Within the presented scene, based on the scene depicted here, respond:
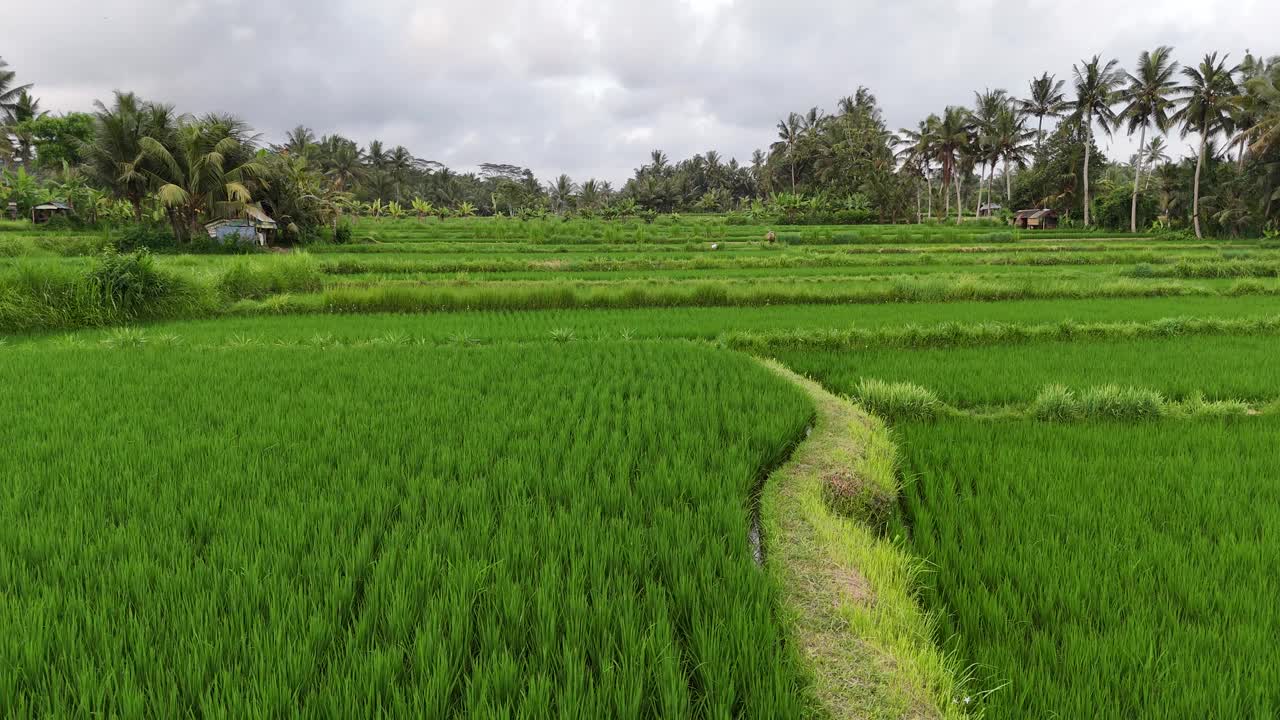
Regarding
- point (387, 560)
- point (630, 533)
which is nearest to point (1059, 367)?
point (630, 533)

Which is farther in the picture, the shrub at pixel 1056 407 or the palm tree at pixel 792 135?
the palm tree at pixel 792 135

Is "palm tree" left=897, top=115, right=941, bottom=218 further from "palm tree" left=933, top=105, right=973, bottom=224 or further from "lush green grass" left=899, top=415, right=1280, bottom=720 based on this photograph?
"lush green grass" left=899, top=415, right=1280, bottom=720

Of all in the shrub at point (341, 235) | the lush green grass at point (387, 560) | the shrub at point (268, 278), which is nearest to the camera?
the lush green grass at point (387, 560)

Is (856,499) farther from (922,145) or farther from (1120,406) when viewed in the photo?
(922,145)

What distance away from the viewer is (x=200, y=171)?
872 inches

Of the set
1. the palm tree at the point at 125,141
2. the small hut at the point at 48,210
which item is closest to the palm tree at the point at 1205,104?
the palm tree at the point at 125,141

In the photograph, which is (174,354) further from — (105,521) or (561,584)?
(561,584)

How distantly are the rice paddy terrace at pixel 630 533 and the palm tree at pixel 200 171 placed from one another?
18976mm

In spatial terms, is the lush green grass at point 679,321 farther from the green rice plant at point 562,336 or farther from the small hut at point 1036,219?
the small hut at point 1036,219

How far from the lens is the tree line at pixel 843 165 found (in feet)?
73.5

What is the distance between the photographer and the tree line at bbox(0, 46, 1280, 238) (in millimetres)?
22406

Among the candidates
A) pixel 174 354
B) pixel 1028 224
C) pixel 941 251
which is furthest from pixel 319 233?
pixel 1028 224

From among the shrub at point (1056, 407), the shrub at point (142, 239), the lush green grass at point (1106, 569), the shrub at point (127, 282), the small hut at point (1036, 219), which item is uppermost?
the small hut at point (1036, 219)

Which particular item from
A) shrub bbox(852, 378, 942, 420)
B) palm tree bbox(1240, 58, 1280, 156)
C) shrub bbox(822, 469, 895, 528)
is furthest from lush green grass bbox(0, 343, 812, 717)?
palm tree bbox(1240, 58, 1280, 156)
